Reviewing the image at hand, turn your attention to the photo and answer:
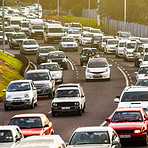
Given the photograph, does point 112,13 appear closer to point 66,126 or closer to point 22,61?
point 22,61

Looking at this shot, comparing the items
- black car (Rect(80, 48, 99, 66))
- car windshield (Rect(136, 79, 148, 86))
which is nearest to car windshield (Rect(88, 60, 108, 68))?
black car (Rect(80, 48, 99, 66))

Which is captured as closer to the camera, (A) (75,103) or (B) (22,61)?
(A) (75,103)

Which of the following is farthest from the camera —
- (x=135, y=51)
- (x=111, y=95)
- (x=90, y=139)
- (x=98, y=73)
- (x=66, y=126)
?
(x=135, y=51)

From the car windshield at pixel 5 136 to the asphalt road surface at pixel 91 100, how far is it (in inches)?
191

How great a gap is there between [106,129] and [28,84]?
17978 mm

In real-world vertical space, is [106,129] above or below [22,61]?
above

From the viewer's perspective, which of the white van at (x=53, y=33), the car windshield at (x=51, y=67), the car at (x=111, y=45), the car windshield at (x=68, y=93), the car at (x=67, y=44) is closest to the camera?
the car windshield at (x=68, y=93)

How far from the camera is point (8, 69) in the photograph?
188 feet

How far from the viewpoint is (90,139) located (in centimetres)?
1788

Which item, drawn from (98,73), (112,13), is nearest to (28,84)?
(98,73)

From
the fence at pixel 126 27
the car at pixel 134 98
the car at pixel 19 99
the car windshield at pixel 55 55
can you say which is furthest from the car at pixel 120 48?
the car at pixel 134 98

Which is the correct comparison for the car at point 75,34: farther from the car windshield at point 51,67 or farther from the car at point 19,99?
the car at point 19,99

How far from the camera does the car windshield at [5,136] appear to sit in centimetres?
1880

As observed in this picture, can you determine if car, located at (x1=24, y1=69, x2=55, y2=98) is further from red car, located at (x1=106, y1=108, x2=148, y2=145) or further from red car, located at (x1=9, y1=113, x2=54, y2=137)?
red car, located at (x1=106, y1=108, x2=148, y2=145)
